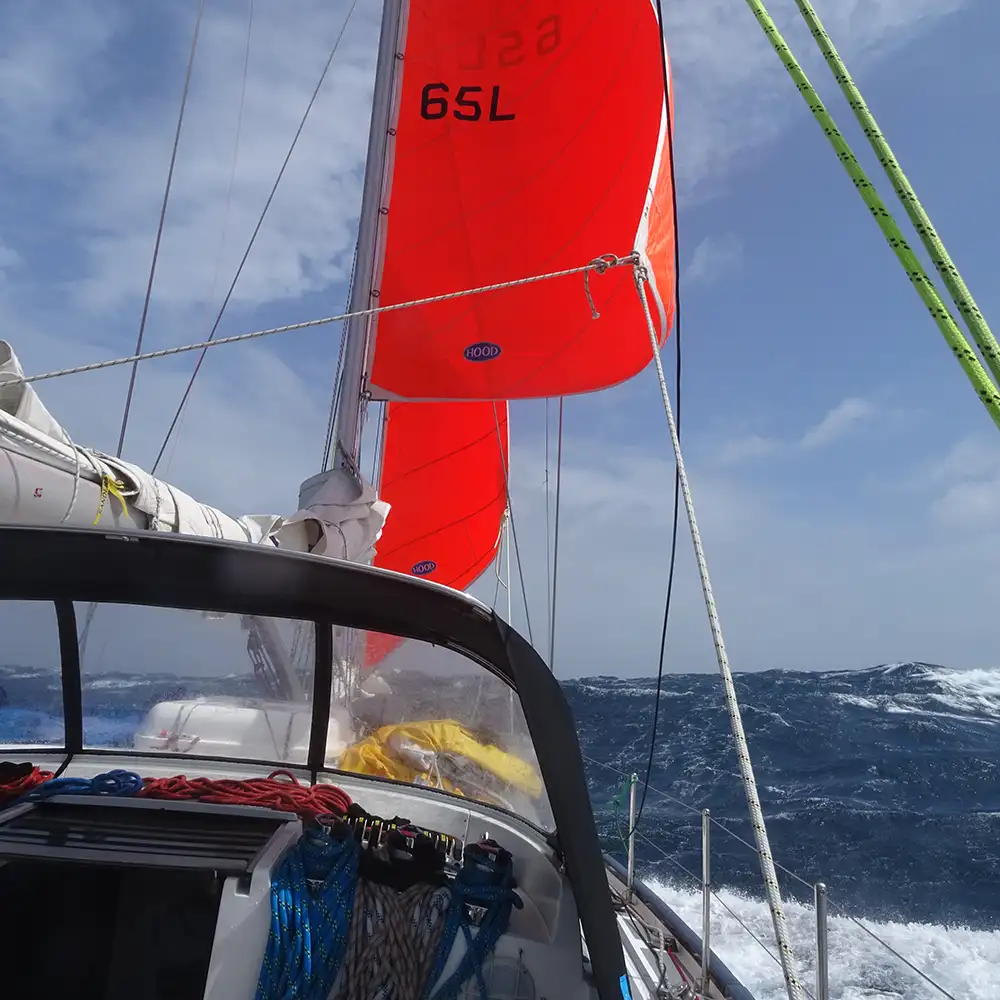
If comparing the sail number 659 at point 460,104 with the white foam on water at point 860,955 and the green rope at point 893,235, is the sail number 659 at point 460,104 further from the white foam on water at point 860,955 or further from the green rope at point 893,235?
the white foam on water at point 860,955

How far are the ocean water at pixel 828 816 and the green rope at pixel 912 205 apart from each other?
1433 mm

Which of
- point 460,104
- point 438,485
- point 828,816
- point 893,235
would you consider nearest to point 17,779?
point 893,235

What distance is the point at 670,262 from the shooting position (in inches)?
208

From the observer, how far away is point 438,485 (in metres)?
8.49

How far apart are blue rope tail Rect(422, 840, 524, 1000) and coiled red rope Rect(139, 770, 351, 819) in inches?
21.8

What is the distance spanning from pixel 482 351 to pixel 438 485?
9.38 ft

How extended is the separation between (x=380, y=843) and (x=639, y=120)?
5.06m

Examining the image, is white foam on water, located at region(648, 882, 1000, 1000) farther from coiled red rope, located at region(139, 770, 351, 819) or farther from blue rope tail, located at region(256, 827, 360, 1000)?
blue rope tail, located at region(256, 827, 360, 1000)

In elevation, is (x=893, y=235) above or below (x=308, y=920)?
above

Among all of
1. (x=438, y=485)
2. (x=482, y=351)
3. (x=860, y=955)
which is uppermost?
(x=438, y=485)

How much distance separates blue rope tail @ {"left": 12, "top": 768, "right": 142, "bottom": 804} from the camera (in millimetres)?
2207

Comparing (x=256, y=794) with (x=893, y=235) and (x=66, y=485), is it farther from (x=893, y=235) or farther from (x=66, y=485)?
(x=893, y=235)

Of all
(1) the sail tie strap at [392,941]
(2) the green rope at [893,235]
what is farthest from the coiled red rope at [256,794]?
(2) the green rope at [893,235]

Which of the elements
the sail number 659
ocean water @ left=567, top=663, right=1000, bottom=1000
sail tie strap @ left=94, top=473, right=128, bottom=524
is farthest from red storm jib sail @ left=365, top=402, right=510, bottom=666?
sail tie strap @ left=94, top=473, right=128, bottom=524
